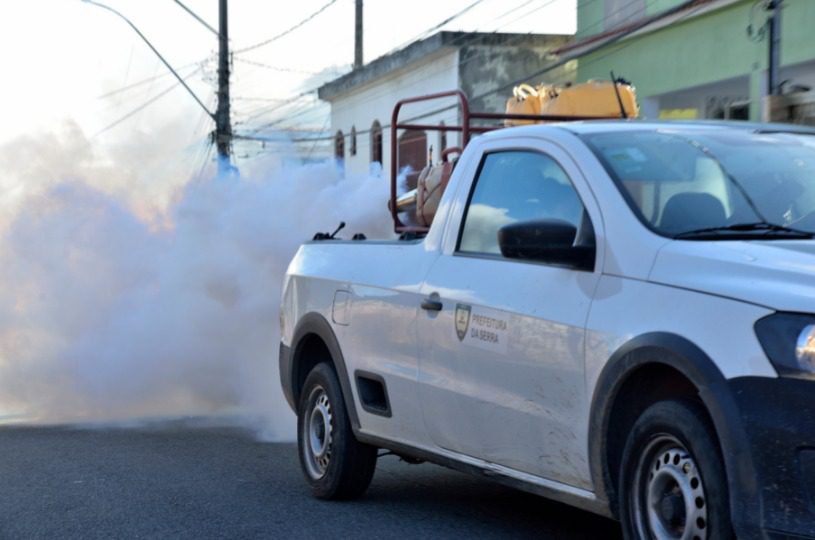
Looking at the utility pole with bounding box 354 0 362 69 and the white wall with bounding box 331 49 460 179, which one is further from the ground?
the utility pole with bounding box 354 0 362 69

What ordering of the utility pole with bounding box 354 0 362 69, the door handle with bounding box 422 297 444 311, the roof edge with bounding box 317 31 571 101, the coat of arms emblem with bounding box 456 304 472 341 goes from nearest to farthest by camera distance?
the coat of arms emblem with bounding box 456 304 472 341 < the door handle with bounding box 422 297 444 311 < the roof edge with bounding box 317 31 571 101 < the utility pole with bounding box 354 0 362 69

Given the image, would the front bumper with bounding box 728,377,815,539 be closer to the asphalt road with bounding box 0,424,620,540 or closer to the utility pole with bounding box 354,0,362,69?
the asphalt road with bounding box 0,424,620,540

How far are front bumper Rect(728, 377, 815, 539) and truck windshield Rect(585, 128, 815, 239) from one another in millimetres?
976

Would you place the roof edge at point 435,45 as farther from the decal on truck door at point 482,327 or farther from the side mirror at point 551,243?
the side mirror at point 551,243

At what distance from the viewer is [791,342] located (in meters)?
4.23

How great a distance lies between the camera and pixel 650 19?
869 inches

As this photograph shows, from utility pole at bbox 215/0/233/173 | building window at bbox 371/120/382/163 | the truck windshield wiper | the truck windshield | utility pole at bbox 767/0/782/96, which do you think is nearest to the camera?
the truck windshield wiper

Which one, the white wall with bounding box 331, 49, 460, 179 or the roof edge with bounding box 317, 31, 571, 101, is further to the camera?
the white wall with bounding box 331, 49, 460, 179

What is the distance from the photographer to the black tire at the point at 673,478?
14.7 feet

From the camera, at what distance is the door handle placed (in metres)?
6.21

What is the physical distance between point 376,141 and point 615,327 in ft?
99.8

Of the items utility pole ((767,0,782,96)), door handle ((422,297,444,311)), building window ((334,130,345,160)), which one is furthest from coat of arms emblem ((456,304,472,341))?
building window ((334,130,345,160))

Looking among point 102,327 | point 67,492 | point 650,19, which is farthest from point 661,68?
point 67,492

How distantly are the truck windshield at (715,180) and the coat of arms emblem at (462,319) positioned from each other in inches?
35.1
